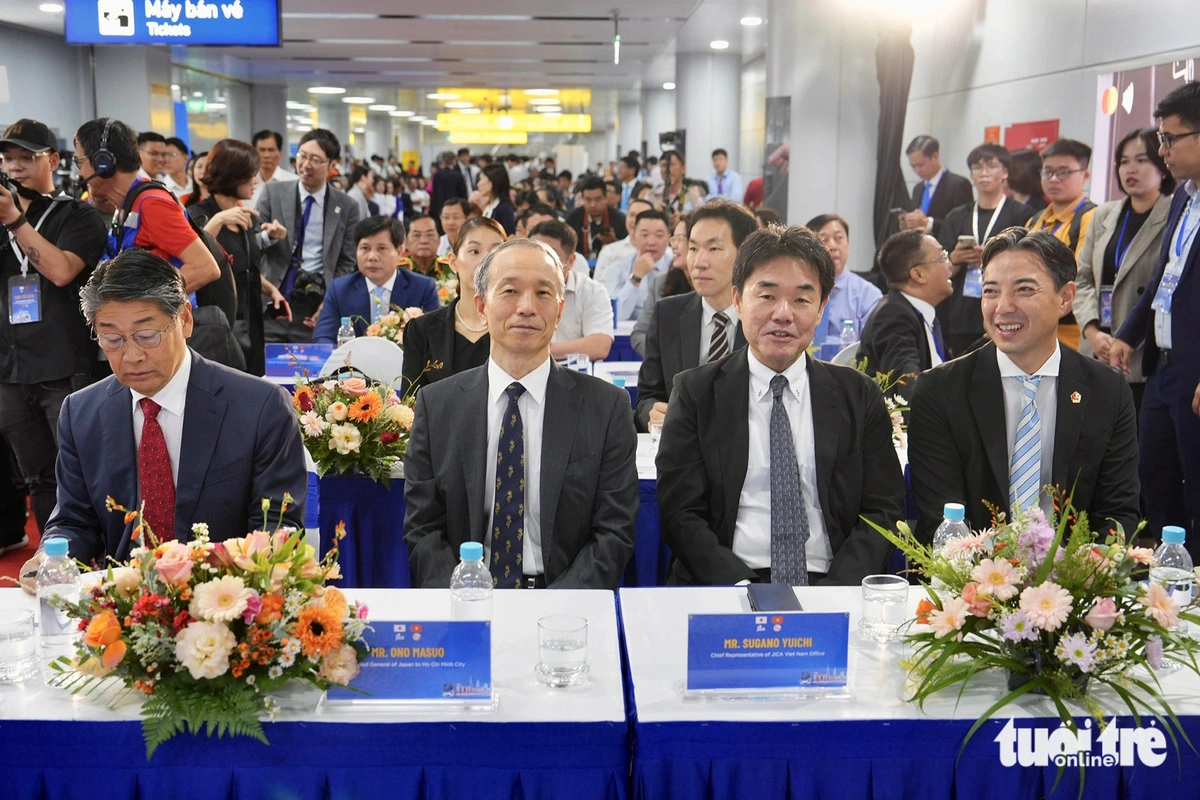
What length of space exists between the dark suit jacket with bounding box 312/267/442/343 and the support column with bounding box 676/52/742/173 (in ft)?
36.8

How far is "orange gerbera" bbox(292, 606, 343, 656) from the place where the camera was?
162cm

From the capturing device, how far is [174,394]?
7.97 ft

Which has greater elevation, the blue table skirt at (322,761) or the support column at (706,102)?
the support column at (706,102)

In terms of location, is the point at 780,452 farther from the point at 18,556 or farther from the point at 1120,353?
the point at 18,556

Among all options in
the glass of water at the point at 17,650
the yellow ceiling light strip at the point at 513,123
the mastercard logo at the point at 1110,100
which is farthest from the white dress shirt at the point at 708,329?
the yellow ceiling light strip at the point at 513,123

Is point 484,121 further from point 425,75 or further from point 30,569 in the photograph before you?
point 30,569

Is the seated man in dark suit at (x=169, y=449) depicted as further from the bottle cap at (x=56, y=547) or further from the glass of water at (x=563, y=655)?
the glass of water at (x=563, y=655)

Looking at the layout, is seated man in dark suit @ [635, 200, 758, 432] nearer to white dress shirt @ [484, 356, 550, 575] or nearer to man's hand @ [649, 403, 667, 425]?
man's hand @ [649, 403, 667, 425]

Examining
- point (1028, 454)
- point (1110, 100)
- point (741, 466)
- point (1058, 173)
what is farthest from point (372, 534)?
point (1110, 100)

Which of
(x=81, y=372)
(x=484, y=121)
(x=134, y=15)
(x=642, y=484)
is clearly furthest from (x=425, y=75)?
(x=642, y=484)

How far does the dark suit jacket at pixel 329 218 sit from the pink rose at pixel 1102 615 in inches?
217

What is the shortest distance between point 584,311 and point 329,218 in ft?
7.11

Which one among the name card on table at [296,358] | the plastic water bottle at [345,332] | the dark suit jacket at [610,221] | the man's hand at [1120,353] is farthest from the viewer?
the dark suit jacket at [610,221]

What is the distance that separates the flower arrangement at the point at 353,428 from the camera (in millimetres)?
3254
